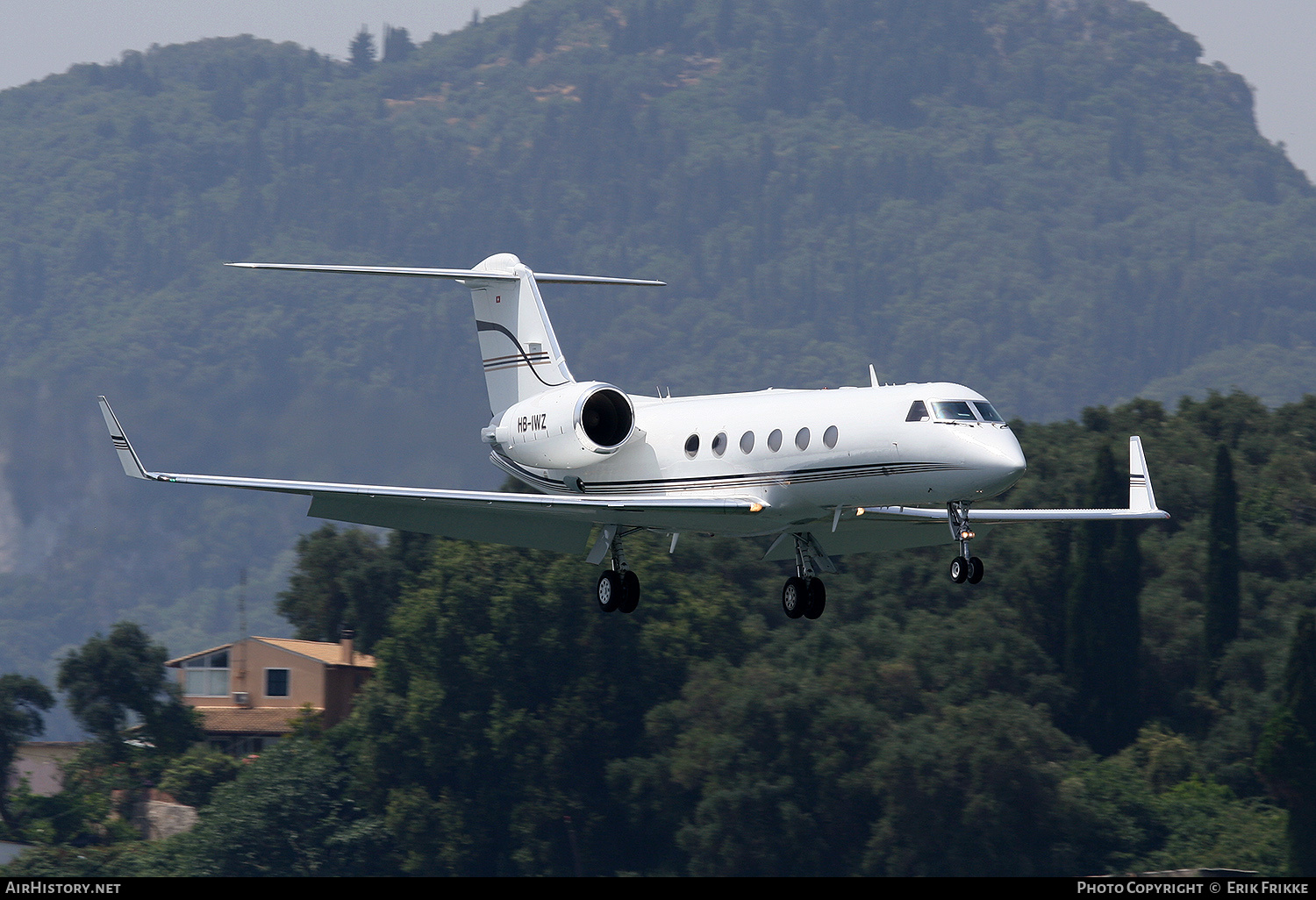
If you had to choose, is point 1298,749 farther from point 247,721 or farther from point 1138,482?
point 247,721

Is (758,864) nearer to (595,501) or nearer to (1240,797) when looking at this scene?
(1240,797)

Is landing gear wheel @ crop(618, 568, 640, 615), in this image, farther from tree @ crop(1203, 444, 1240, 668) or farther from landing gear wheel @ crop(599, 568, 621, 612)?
tree @ crop(1203, 444, 1240, 668)

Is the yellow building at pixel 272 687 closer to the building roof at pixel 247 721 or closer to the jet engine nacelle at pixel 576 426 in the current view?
the building roof at pixel 247 721

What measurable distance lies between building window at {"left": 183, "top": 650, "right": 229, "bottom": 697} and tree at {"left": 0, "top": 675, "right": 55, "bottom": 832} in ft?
28.0

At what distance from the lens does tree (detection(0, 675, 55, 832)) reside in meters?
81.8

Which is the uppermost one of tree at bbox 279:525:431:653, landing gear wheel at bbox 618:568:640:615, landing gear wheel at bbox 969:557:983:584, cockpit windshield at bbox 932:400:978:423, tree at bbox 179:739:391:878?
tree at bbox 279:525:431:653

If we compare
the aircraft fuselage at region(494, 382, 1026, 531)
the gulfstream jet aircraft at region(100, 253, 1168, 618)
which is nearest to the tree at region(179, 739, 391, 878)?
the gulfstream jet aircraft at region(100, 253, 1168, 618)

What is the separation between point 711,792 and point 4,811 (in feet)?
115

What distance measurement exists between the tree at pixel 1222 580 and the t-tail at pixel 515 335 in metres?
42.5

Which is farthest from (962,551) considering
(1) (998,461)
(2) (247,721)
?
(2) (247,721)

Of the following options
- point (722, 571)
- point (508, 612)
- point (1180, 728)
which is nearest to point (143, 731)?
point (508, 612)

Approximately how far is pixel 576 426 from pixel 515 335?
13.5ft

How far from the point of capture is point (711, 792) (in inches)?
2534

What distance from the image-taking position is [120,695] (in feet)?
273
